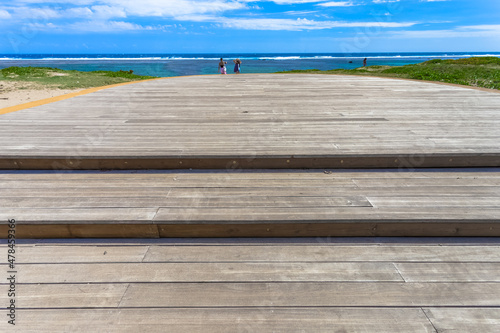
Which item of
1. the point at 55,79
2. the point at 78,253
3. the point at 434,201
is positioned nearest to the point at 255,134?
the point at 434,201

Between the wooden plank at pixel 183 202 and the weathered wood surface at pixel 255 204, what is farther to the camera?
the wooden plank at pixel 183 202

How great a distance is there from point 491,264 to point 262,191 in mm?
1604

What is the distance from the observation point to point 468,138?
312cm

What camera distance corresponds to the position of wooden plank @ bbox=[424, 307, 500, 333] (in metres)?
1.41

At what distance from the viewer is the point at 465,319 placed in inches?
57.3

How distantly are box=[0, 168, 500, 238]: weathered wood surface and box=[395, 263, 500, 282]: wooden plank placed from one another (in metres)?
0.30

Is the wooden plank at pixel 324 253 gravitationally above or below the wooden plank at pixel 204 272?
above

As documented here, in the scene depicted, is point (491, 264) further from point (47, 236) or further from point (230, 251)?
point (47, 236)

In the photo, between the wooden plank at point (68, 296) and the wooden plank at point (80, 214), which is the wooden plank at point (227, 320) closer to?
the wooden plank at point (68, 296)

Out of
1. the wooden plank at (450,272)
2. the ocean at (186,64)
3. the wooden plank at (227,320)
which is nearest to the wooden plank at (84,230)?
the wooden plank at (227,320)

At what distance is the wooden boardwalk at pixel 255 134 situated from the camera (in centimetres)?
275

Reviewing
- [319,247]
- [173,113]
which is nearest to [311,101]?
[173,113]

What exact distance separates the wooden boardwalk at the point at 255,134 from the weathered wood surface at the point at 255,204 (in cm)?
16

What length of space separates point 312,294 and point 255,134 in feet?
7.03
